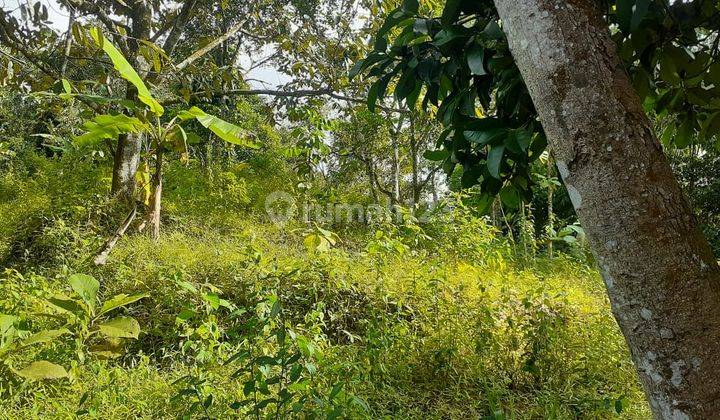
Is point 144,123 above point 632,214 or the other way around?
above

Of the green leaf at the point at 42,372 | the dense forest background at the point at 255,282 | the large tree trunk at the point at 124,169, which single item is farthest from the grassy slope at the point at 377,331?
the large tree trunk at the point at 124,169

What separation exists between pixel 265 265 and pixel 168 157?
4.59m

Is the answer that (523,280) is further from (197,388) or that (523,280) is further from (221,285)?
(197,388)

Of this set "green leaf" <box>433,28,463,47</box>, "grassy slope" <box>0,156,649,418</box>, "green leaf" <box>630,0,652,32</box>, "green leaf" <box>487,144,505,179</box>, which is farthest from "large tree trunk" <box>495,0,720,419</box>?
"grassy slope" <box>0,156,649,418</box>

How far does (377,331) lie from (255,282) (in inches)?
33.4

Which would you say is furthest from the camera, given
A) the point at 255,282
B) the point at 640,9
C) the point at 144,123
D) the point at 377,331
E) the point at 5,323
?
the point at 255,282

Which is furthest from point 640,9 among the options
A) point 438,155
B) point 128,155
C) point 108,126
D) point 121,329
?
point 128,155

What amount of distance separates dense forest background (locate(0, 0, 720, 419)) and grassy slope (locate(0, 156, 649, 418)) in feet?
0.05

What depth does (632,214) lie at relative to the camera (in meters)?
0.60

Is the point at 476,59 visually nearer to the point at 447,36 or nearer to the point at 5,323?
the point at 447,36

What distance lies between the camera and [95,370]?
208 centimetres

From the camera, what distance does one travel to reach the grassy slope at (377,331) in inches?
79.4

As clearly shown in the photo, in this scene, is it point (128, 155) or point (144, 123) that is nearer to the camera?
point (144, 123)

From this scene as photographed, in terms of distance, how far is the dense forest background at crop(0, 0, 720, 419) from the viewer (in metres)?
1.66
